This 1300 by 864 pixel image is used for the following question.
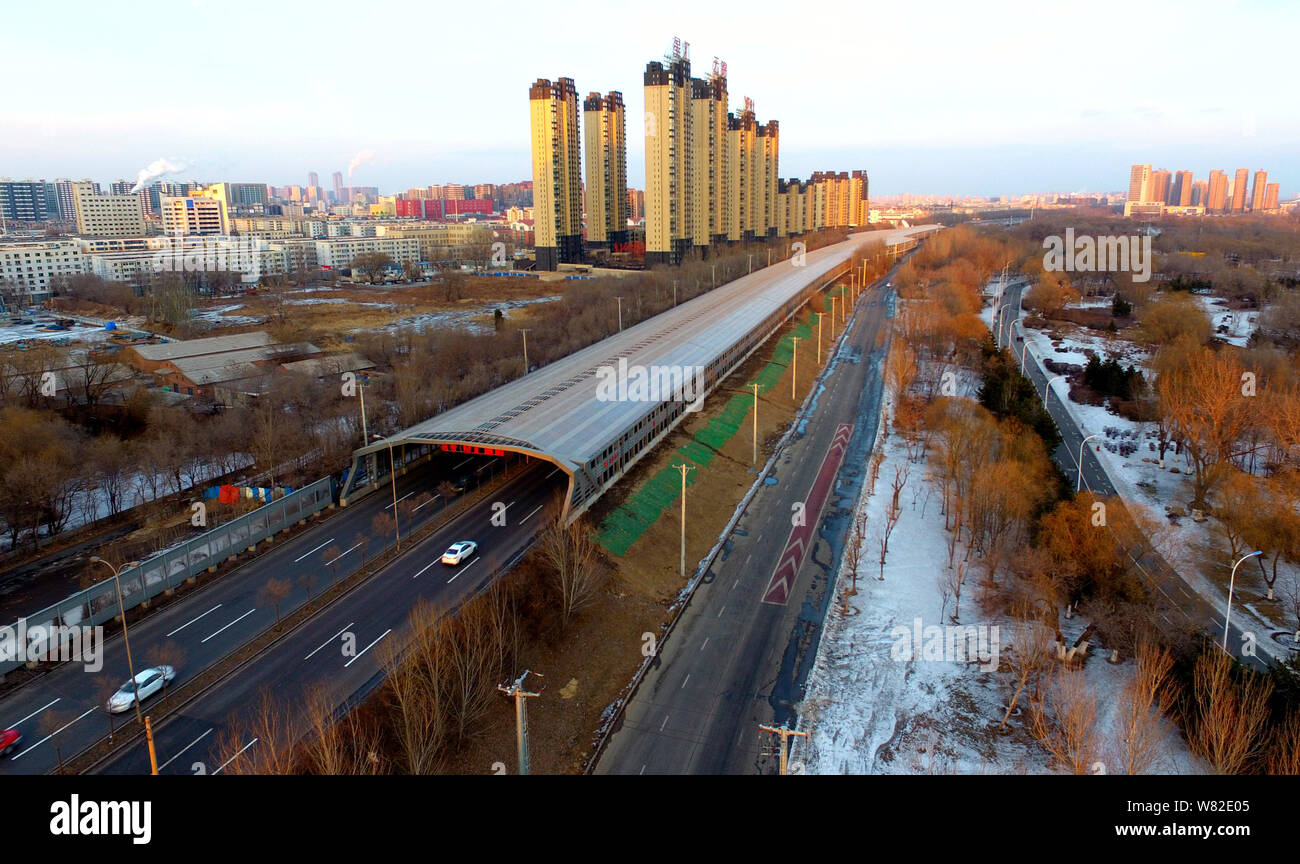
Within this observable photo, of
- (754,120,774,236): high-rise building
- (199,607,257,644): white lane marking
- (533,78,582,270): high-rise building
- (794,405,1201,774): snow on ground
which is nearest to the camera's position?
(794,405,1201,774): snow on ground

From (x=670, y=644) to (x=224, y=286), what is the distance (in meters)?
111

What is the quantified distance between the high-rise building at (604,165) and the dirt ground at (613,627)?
98.2 metres

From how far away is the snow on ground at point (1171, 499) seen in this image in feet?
87.7

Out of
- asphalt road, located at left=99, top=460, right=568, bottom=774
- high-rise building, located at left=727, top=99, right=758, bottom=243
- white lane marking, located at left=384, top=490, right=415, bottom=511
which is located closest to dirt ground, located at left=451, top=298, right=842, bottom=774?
asphalt road, located at left=99, top=460, right=568, bottom=774

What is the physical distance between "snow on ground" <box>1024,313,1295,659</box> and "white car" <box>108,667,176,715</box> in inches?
1281

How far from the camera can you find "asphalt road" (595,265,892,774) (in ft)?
63.3

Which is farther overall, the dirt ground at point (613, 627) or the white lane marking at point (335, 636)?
the white lane marking at point (335, 636)

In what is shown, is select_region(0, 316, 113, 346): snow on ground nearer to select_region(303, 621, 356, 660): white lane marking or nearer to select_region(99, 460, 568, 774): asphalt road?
select_region(99, 460, 568, 774): asphalt road

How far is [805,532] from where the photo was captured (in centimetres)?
3259

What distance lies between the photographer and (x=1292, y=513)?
86.0ft

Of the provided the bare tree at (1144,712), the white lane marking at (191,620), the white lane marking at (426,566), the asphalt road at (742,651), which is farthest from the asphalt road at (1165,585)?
the white lane marking at (191,620)

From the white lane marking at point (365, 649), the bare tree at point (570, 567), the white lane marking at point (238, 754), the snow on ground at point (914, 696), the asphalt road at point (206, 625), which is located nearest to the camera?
the white lane marking at point (238, 754)

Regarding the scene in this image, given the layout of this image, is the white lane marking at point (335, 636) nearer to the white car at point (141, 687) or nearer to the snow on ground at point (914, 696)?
the white car at point (141, 687)

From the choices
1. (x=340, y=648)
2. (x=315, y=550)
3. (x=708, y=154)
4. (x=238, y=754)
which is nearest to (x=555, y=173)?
(x=708, y=154)
